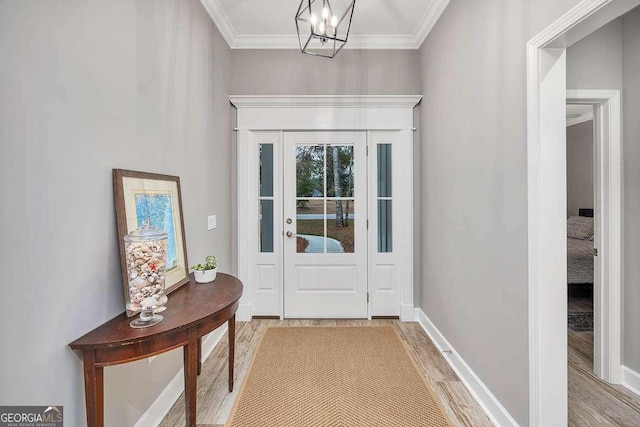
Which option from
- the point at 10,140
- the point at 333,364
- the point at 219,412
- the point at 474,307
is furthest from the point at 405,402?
the point at 10,140

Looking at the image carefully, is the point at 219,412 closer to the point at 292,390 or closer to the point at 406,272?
the point at 292,390

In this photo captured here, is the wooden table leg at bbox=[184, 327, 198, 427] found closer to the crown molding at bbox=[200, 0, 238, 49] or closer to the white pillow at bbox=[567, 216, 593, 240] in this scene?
the crown molding at bbox=[200, 0, 238, 49]

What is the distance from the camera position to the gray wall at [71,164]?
891mm

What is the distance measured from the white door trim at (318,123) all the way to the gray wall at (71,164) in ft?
3.81

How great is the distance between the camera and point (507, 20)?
1571 millimetres

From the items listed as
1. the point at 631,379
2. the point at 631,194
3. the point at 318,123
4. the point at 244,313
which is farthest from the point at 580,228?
the point at 244,313

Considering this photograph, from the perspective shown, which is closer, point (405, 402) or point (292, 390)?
point (405, 402)

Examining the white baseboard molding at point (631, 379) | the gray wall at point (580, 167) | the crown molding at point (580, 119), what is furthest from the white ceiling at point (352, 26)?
the gray wall at point (580, 167)

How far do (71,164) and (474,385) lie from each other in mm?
2510

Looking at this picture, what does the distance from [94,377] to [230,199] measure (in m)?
2.08

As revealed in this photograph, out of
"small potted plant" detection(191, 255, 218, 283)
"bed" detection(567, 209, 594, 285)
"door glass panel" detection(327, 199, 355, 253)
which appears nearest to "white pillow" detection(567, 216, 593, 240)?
"bed" detection(567, 209, 594, 285)

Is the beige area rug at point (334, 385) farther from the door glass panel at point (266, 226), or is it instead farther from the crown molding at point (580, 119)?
the crown molding at point (580, 119)

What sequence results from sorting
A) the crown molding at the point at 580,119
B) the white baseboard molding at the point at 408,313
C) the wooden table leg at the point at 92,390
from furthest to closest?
the crown molding at the point at 580,119
the white baseboard molding at the point at 408,313
the wooden table leg at the point at 92,390

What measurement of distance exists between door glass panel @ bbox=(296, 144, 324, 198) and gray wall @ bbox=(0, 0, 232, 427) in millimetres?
1431
